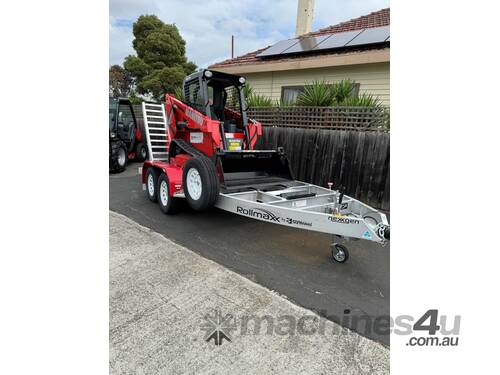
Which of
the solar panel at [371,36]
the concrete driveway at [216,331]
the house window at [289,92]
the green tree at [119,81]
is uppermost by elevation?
the green tree at [119,81]

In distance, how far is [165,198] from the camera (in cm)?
521

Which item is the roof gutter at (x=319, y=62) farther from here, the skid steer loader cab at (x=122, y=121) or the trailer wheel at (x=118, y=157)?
the trailer wheel at (x=118, y=157)

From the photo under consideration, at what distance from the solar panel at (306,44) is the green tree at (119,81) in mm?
20271

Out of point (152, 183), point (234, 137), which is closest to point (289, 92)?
point (234, 137)

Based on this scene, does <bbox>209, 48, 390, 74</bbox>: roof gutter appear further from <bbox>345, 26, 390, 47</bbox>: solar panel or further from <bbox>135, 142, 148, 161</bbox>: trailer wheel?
<bbox>135, 142, 148, 161</bbox>: trailer wheel

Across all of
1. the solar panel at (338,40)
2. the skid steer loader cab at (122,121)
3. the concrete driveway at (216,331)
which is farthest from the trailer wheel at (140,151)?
the concrete driveway at (216,331)

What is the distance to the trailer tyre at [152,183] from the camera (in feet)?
18.4

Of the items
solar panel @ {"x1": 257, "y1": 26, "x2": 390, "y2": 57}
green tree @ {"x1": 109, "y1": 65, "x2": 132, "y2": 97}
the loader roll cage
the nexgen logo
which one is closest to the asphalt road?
the nexgen logo

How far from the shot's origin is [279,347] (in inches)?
82.4

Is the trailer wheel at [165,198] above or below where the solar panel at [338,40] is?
below

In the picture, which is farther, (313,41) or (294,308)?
(313,41)

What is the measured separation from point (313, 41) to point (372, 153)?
238 inches
